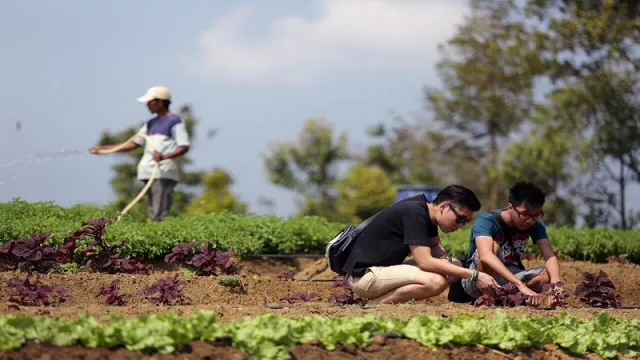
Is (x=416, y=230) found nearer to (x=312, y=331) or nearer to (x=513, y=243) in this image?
(x=513, y=243)

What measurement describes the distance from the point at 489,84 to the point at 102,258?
21.8 meters

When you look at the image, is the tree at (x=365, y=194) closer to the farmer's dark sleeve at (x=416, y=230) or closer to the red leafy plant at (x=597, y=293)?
the red leafy plant at (x=597, y=293)

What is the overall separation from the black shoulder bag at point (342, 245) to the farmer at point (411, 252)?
0.17 feet

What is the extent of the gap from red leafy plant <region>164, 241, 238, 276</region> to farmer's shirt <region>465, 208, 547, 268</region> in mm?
2319

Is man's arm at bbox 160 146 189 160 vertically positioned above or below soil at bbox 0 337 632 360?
above

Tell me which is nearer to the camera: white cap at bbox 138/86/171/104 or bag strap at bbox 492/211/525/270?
bag strap at bbox 492/211/525/270

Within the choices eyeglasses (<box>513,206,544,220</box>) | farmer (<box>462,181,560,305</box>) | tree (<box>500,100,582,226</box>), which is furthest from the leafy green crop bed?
tree (<box>500,100,582,226</box>)

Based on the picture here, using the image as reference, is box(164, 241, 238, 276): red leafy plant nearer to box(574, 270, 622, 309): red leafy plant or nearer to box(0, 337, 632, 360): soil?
box(574, 270, 622, 309): red leafy plant

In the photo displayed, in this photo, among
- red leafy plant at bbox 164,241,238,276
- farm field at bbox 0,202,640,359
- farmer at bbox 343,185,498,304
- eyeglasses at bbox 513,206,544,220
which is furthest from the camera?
red leafy plant at bbox 164,241,238,276

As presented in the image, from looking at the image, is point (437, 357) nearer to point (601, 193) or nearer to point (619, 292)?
point (619, 292)

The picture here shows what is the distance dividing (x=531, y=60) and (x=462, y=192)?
19.8 meters

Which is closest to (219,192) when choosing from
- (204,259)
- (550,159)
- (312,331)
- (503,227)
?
(550,159)

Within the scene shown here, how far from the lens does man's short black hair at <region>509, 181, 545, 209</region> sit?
7.56 m

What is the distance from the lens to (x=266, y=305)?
21.5 feet
